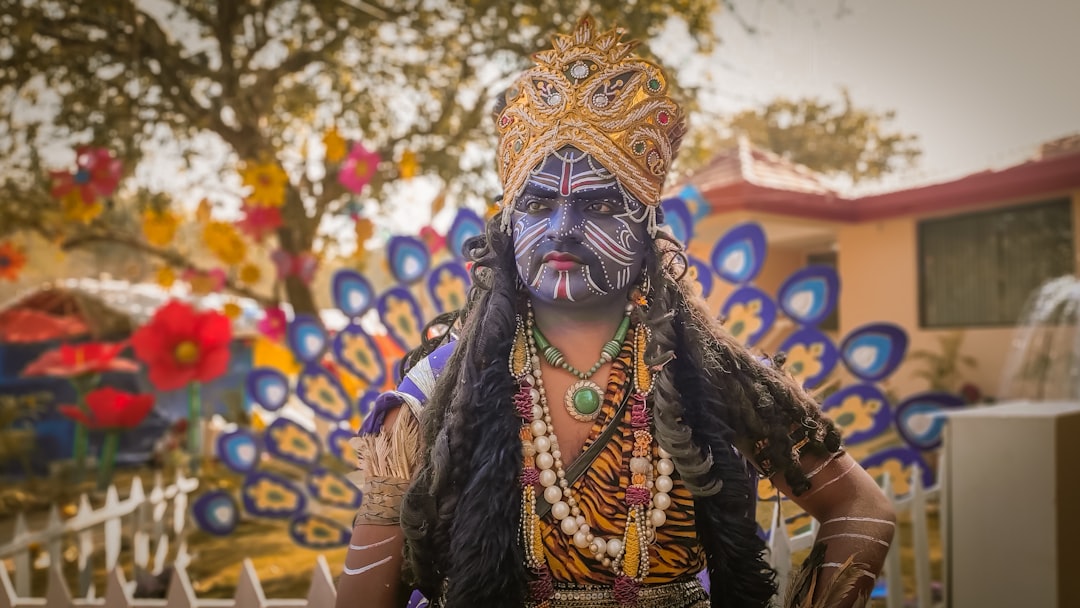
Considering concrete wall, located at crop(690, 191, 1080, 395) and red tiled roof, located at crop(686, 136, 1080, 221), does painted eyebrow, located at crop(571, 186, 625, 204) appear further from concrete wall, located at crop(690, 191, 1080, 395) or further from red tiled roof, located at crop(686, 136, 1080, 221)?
concrete wall, located at crop(690, 191, 1080, 395)

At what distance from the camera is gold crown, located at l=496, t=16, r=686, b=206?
175 cm

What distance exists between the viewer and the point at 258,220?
530cm

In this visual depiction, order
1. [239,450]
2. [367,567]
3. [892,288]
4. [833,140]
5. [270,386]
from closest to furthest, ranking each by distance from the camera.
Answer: [367,567] → [239,450] → [270,386] → [892,288] → [833,140]

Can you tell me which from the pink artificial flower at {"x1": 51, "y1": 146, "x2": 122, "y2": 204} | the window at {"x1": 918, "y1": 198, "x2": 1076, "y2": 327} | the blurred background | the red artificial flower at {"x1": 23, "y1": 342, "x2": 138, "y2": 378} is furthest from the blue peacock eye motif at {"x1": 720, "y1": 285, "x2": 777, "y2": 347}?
the window at {"x1": 918, "y1": 198, "x2": 1076, "y2": 327}

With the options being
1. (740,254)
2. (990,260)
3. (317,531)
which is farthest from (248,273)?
(990,260)

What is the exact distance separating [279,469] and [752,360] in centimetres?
517

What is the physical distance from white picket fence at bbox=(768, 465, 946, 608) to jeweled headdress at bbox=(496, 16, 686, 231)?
1262 mm

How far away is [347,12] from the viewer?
659cm

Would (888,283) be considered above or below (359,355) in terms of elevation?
above

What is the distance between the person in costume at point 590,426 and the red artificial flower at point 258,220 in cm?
385

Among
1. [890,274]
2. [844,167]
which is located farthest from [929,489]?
[844,167]

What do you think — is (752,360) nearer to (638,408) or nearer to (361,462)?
(638,408)

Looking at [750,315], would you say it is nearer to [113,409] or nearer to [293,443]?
[293,443]

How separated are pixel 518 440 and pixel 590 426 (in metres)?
0.17
